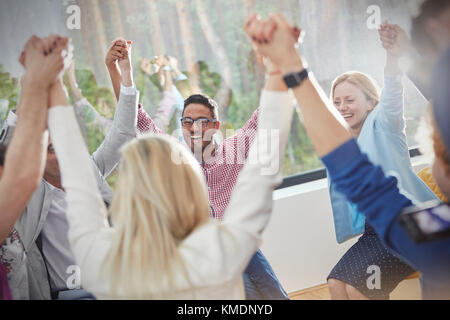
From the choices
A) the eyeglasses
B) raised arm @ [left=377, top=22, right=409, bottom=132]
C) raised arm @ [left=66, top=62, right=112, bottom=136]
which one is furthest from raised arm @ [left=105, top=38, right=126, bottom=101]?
raised arm @ [left=66, top=62, right=112, bottom=136]

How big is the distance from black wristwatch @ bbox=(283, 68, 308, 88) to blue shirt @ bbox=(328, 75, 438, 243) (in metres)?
0.88

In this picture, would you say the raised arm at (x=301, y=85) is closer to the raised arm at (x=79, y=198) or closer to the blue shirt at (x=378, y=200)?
the blue shirt at (x=378, y=200)

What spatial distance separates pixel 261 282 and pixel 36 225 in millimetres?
756

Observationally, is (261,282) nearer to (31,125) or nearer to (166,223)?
(166,223)

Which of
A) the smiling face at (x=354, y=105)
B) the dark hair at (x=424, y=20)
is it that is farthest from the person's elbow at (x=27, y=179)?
the smiling face at (x=354, y=105)

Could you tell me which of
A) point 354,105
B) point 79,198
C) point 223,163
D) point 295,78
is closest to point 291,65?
point 295,78

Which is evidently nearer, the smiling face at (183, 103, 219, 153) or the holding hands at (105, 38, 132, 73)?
the holding hands at (105, 38, 132, 73)

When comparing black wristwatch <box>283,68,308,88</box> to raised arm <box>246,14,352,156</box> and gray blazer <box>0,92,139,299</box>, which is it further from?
gray blazer <box>0,92,139,299</box>

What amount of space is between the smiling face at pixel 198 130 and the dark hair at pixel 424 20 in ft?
3.60

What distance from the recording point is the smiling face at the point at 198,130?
1913mm

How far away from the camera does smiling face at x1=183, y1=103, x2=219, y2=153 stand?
191 centimetres

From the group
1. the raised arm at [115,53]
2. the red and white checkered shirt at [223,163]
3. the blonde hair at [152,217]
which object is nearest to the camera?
the blonde hair at [152,217]

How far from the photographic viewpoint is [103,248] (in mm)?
852
